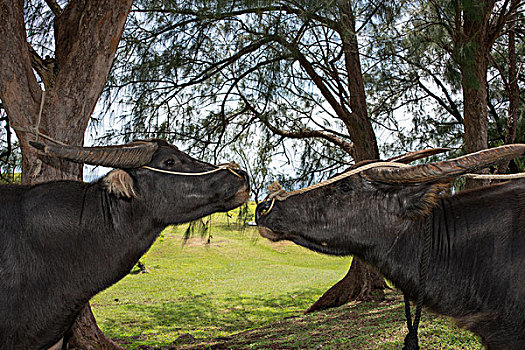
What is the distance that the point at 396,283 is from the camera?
7.97ft

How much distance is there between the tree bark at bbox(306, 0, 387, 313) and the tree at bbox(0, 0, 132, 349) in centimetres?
430

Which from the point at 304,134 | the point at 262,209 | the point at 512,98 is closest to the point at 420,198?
the point at 262,209

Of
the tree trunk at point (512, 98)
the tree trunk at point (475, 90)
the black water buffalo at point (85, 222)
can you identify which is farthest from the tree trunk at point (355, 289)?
the black water buffalo at point (85, 222)

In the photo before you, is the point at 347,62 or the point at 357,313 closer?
the point at 357,313

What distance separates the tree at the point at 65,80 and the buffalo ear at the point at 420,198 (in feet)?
8.83

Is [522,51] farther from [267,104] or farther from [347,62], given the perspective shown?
[267,104]

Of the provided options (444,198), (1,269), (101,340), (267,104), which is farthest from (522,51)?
(1,269)

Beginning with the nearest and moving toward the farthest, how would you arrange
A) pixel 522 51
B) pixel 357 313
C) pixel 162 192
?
1. pixel 162 192
2. pixel 357 313
3. pixel 522 51

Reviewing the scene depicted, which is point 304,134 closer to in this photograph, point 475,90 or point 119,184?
point 475,90

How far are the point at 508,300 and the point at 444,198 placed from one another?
2.12 ft

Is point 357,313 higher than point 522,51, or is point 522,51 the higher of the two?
point 522,51

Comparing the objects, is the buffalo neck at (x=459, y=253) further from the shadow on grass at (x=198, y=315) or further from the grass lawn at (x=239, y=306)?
the shadow on grass at (x=198, y=315)

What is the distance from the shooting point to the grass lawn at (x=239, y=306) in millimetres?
4836

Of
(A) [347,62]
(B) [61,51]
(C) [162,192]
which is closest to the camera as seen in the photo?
(C) [162,192]
